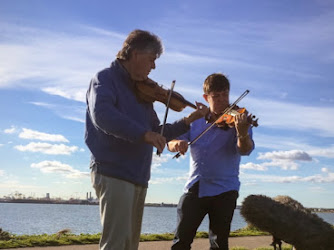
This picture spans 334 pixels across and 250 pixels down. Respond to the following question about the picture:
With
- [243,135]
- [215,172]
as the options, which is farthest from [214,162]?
[243,135]

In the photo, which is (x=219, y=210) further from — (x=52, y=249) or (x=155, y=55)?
(x=52, y=249)

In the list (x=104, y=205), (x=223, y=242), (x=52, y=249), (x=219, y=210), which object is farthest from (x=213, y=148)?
(x=52, y=249)

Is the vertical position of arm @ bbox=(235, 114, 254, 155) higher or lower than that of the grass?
higher

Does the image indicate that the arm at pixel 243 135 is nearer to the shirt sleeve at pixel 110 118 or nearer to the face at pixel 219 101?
the face at pixel 219 101

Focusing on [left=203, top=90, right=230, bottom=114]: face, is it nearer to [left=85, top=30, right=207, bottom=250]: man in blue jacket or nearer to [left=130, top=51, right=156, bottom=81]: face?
[left=85, top=30, right=207, bottom=250]: man in blue jacket

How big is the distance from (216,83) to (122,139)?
1592mm

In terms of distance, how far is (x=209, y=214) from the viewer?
164 inches

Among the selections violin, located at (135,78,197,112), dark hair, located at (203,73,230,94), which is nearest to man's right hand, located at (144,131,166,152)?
violin, located at (135,78,197,112)

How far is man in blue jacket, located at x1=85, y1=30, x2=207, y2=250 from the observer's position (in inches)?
111

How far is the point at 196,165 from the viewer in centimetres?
431

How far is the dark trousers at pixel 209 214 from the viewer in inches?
159

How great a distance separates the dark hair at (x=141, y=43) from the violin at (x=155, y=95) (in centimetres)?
23

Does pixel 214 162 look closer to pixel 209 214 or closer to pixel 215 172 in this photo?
pixel 215 172

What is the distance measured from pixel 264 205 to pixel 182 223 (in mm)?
987
